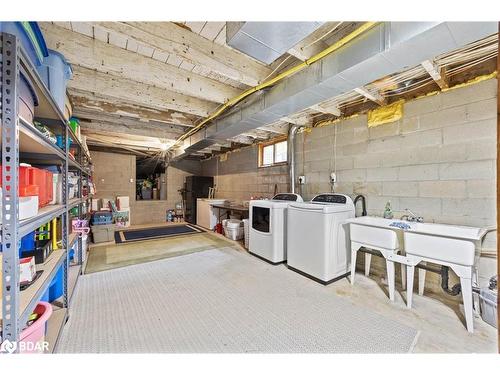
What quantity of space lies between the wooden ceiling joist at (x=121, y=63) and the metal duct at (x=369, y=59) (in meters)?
0.71

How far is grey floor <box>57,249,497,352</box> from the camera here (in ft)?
4.85

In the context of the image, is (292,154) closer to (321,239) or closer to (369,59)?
(321,239)

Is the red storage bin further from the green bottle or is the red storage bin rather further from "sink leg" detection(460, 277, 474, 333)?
the green bottle

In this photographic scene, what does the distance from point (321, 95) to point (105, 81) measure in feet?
7.99

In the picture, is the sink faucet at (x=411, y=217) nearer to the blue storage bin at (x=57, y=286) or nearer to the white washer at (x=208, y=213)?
the blue storage bin at (x=57, y=286)

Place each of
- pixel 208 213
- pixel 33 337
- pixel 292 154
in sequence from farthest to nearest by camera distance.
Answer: pixel 208 213
pixel 292 154
pixel 33 337

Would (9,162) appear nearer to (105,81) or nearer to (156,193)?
(105,81)

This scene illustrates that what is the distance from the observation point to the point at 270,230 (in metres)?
3.12

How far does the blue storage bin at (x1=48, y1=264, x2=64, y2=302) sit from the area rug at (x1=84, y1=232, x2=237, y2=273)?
950mm

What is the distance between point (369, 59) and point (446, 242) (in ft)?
5.21

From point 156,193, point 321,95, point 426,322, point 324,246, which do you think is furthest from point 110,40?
point 156,193

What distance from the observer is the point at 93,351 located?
140cm

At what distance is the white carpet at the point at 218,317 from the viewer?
1474mm

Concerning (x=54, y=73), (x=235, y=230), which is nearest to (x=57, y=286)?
(x=54, y=73)
